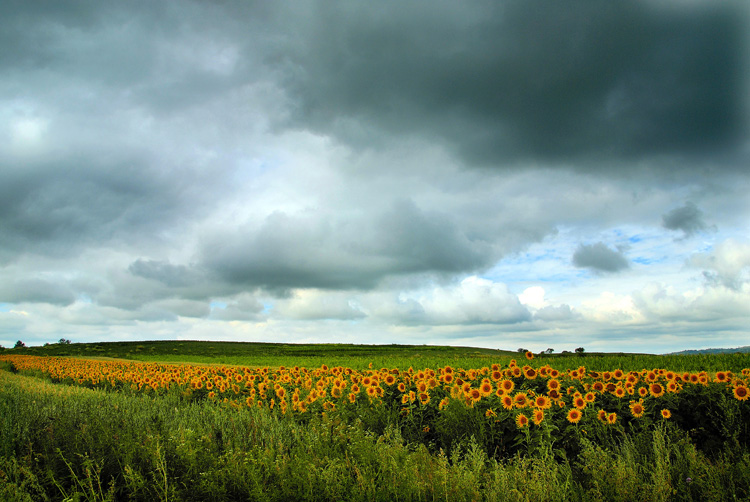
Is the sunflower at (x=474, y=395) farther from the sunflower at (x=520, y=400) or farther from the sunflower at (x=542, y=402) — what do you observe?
the sunflower at (x=542, y=402)

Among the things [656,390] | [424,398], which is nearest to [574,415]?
[656,390]

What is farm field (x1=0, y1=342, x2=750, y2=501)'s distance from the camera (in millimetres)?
4590

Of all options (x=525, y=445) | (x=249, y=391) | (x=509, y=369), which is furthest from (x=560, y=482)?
(x=249, y=391)

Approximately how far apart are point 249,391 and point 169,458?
6.36 meters

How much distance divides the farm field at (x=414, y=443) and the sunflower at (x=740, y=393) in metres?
0.02

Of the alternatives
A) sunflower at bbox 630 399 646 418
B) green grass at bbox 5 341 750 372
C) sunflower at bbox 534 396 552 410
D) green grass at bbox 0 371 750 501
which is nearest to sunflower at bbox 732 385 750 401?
green grass at bbox 0 371 750 501

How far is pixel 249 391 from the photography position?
462 inches

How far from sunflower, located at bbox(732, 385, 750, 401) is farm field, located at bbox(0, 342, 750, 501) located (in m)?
0.02

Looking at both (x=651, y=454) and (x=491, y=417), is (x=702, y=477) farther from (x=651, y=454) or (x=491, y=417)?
(x=491, y=417)

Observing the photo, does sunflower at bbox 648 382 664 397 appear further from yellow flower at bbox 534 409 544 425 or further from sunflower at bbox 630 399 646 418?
yellow flower at bbox 534 409 544 425

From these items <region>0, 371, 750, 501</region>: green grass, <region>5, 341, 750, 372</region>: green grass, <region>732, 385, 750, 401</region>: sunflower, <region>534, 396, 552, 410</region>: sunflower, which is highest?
<region>732, 385, 750, 401</region>: sunflower

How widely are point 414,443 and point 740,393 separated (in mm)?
5118

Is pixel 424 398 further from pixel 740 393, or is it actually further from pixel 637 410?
pixel 740 393

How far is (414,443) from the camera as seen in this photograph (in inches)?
286
